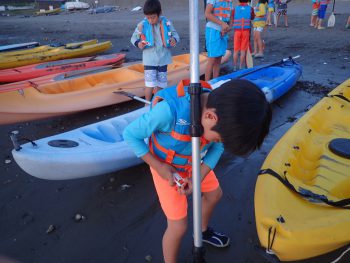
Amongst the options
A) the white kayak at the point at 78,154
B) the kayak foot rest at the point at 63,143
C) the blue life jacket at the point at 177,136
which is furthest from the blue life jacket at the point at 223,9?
the blue life jacket at the point at 177,136

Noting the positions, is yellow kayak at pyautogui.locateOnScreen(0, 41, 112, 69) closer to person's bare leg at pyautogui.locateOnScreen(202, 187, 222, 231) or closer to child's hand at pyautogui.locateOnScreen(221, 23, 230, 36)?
child's hand at pyautogui.locateOnScreen(221, 23, 230, 36)

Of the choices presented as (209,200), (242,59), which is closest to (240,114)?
(209,200)

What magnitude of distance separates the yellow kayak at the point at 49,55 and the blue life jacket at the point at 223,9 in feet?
16.8

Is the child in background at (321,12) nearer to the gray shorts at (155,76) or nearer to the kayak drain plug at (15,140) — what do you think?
the gray shorts at (155,76)

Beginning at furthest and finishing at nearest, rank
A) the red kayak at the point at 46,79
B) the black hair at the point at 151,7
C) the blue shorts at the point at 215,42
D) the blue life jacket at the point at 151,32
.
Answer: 1. the blue shorts at the point at 215,42
2. the red kayak at the point at 46,79
3. the blue life jacket at the point at 151,32
4. the black hair at the point at 151,7

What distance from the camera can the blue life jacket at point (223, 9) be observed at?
16.3 ft

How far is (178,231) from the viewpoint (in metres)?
1.80

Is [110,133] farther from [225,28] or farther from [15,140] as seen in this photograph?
[225,28]

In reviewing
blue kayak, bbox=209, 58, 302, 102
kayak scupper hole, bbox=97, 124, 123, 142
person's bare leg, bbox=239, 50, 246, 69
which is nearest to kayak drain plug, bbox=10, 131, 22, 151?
kayak scupper hole, bbox=97, 124, 123, 142

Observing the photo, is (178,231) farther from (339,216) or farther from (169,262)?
(339,216)

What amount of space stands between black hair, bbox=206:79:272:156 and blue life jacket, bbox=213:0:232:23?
4.02 m

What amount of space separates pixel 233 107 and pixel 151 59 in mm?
3101

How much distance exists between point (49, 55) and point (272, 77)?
603 centimetres

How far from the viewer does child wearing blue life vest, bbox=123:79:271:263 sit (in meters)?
1.36
